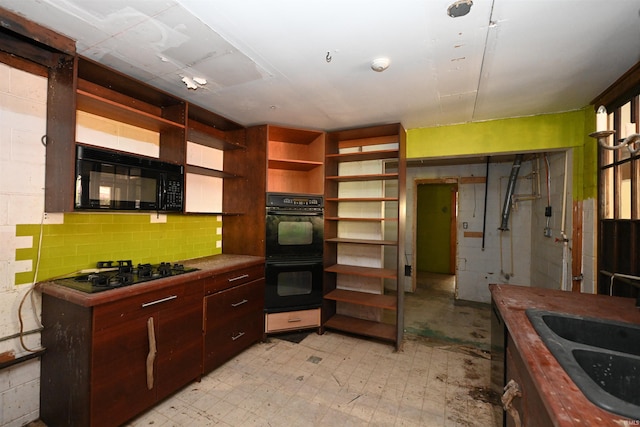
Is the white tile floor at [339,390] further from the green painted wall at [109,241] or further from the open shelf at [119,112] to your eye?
the open shelf at [119,112]

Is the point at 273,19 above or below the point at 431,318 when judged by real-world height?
above

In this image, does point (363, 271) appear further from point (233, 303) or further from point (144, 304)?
point (144, 304)

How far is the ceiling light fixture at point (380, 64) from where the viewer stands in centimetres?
173

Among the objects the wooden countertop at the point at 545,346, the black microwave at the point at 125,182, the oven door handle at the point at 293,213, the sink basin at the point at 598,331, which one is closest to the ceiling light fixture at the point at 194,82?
the black microwave at the point at 125,182

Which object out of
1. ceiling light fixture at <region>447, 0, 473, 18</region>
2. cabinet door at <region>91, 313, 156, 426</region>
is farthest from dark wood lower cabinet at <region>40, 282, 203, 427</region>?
ceiling light fixture at <region>447, 0, 473, 18</region>

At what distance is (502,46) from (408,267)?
3912mm

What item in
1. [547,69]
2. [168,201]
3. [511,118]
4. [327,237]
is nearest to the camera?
[547,69]

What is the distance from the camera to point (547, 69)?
1.83 metres

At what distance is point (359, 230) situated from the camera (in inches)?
133

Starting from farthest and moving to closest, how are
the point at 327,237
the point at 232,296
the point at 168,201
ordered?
the point at 327,237 < the point at 232,296 < the point at 168,201

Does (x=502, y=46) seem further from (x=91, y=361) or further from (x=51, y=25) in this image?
(x=91, y=361)

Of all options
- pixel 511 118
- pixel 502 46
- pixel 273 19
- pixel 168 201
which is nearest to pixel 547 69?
pixel 502 46

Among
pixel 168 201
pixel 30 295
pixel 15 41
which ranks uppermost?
pixel 15 41

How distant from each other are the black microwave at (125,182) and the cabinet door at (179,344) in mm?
778
